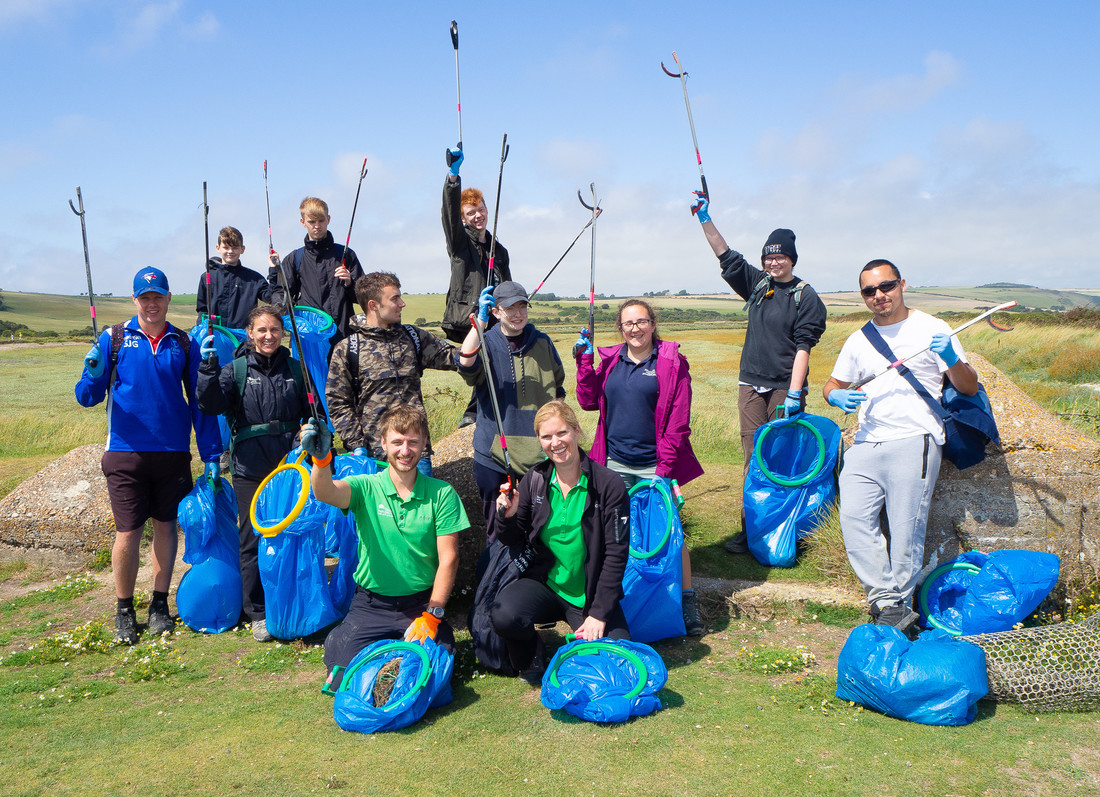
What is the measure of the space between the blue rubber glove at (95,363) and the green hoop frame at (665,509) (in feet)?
10.7

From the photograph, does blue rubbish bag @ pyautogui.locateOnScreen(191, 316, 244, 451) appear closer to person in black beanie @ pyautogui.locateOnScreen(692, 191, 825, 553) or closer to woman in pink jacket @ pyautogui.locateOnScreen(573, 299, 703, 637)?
woman in pink jacket @ pyautogui.locateOnScreen(573, 299, 703, 637)

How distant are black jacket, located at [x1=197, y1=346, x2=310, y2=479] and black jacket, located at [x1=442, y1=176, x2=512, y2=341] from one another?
132 centimetres

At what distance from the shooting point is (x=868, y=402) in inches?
177

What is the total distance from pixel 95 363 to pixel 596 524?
315 cm

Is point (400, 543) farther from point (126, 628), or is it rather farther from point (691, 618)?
point (126, 628)

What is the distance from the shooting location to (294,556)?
4609 mm

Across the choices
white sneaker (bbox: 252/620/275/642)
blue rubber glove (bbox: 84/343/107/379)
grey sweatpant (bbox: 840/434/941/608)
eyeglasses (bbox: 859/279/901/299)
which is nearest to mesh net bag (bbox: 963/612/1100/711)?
grey sweatpant (bbox: 840/434/941/608)

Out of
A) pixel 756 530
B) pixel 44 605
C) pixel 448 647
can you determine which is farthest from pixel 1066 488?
pixel 44 605

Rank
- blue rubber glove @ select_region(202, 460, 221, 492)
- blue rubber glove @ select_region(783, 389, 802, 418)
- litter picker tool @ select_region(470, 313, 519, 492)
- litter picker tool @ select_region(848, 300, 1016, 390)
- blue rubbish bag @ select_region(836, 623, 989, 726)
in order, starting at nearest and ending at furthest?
blue rubbish bag @ select_region(836, 623, 989, 726) < litter picker tool @ select_region(848, 300, 1016, 390) < litter picker tool @ select_region(470, 313, 519, 492) < blue rubber glove @ select_region(202, 460, 221, 492) < blue rubber glove @ select_region(783, 389, 802, 418)

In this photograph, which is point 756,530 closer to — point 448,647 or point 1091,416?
point 448,647

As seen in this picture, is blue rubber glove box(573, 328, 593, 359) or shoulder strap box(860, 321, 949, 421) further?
blue rubber glove box(573, 328, 593, 359)

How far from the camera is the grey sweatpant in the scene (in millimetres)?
4352

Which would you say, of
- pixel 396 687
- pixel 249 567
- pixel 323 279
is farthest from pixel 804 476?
pixel 323 279

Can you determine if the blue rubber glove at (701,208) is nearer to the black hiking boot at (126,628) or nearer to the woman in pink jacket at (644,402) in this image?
the woman in pink jacket at (644,402)
